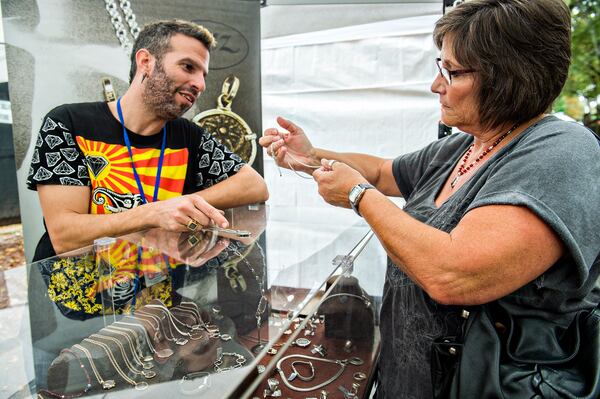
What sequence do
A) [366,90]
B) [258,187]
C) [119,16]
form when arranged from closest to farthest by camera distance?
[119,16] → [258,187] → [366,90]

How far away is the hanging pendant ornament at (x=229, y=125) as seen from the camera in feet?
6.82

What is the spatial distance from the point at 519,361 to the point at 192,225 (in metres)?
1.12

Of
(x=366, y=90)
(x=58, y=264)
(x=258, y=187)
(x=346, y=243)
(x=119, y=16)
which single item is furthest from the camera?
(x=366, y=90)

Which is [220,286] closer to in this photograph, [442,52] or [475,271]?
[475,271]

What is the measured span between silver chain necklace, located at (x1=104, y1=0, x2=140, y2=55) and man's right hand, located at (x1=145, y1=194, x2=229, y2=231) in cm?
70

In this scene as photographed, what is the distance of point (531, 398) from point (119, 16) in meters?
1.87

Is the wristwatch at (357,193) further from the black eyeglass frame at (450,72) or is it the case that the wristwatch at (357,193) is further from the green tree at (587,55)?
the green tree at (587,55)

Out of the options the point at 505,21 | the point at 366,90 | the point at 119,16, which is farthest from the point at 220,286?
the point at 366,90

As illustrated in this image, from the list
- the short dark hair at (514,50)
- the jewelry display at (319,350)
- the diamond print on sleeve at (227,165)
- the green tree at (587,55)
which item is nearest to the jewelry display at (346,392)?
the jewelry display at (319,350)

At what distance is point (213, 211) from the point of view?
1512mm

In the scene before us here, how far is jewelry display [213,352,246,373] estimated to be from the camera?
0.72 metres

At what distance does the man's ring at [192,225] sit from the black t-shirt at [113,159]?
299 mm

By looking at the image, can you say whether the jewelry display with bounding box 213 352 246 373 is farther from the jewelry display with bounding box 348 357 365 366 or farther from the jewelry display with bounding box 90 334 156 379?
the jewelry display with bounding box 348 357 365 366

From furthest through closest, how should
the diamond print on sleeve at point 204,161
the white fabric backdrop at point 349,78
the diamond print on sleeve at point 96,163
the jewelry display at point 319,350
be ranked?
the white fabric backdrop at point 349,78 → the diamond print on sleeve at point 204,161 → the diamond print on sleeve at point 96,163 → the jewelry display at point 319,350
